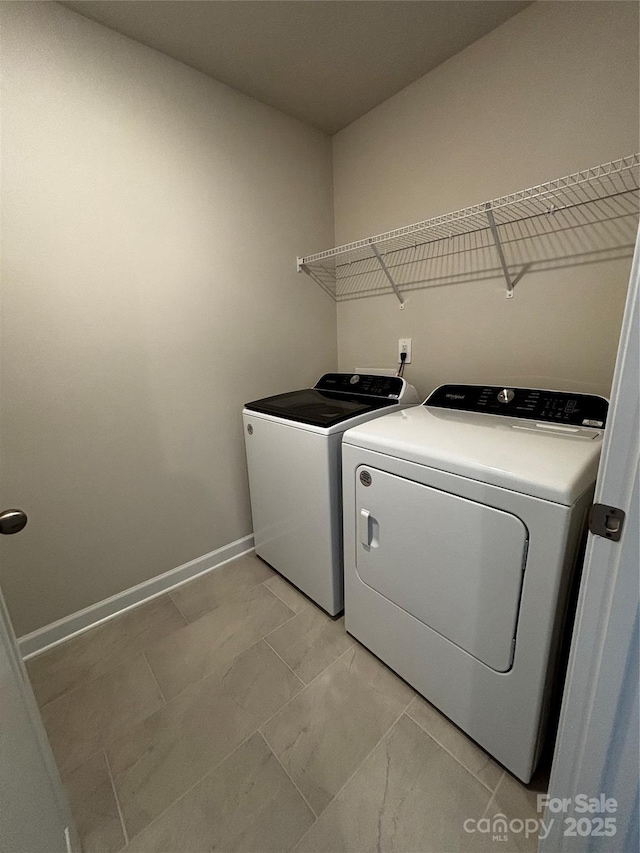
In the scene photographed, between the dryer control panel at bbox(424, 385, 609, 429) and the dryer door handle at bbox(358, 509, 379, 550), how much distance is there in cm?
64

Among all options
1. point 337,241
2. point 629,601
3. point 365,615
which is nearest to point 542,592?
point 629,601

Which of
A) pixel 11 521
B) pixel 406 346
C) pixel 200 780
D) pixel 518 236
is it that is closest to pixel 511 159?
pixel 518 236

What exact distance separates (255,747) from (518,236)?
83.1 inches

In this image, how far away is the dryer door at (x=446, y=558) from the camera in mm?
908

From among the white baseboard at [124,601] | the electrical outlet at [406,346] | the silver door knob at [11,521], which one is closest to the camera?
the silver door knob at [11,521]

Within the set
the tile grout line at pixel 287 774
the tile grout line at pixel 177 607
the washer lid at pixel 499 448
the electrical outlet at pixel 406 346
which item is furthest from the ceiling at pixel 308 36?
the tile grout line at pixel 287 774

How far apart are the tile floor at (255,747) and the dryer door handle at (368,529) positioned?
0.55 metres

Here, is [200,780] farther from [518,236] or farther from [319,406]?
[518,236]

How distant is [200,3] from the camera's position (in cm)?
123

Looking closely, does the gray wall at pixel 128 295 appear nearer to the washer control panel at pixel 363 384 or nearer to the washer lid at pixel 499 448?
the washer control panel at pixel 363 384

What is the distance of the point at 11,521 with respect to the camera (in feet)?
2.22

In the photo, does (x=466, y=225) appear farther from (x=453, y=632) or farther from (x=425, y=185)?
(x=453, y=632)

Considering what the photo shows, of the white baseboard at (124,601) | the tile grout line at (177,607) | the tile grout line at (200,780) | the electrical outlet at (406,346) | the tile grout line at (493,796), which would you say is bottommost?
the tile grout line at (200,780)

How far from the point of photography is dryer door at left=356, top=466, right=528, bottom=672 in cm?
91
